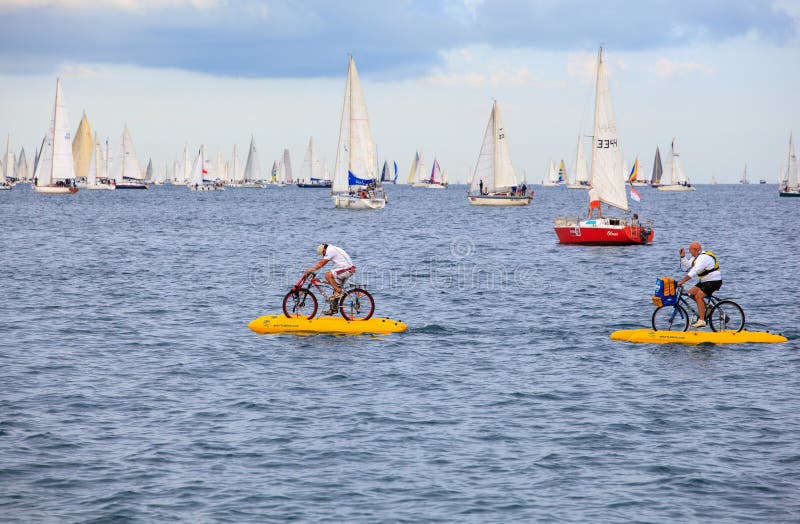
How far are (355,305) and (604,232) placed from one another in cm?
3015

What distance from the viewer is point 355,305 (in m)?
25.3

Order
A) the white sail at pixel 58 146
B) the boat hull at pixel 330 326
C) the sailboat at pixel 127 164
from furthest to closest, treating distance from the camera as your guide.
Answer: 1. the sailboat at pixel 127 164
2. the white sail at pixel 58 146
3. the boat hull at pixel 330 326

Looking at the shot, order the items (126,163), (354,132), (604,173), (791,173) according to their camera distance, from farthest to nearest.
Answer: (126,163)
(791,173)
(354,132)
(604,173)

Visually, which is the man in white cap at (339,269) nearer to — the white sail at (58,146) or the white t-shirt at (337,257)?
the white t-shirt at (337,257)

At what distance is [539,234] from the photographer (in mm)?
73375

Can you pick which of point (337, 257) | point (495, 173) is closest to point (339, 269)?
point (337, 257)

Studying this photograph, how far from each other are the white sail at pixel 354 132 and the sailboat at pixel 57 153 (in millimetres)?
57859

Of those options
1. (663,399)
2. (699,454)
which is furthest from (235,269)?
(699,454)

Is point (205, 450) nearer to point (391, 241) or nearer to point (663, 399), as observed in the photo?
point (663, 399)

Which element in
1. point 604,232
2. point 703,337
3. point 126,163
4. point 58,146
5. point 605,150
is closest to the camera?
point 703,337

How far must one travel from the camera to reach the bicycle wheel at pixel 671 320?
79.3ft

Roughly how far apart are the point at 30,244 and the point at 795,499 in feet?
180

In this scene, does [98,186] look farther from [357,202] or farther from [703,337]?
[703,337]

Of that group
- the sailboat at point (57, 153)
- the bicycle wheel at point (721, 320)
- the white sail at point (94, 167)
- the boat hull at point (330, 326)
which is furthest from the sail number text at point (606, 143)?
the white sail at point (94, 167)
